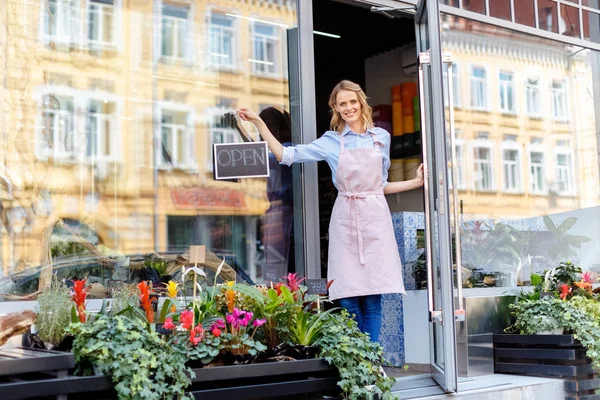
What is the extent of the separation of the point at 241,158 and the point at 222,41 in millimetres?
1534

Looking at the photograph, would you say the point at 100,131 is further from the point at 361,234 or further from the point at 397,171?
the point at 397,171

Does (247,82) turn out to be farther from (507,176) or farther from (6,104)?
(507,176)

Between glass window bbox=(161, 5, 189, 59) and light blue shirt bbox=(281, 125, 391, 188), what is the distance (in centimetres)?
159

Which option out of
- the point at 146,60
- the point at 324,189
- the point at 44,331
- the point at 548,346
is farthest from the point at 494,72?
the point at 44,331

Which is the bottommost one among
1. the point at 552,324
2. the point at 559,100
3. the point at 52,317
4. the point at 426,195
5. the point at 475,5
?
the point at 552,324

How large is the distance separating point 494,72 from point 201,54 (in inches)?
94.2

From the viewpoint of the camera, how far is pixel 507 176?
22.0 feet

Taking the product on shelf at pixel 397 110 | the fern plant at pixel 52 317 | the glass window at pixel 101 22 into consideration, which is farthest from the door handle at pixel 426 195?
the product on shelf at pixel 397 110

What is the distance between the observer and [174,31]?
20.1 ft

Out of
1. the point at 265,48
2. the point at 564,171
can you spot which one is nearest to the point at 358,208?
the point at 265,48

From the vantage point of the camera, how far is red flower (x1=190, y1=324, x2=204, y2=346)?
355 centimetres

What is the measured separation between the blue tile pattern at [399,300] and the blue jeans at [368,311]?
3.75ft

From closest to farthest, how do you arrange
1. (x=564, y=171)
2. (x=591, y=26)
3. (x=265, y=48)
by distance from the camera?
(x=265, y=48) < (x=564, y=171) < (x=591, y=26)

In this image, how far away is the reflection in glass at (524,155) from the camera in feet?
21.1
